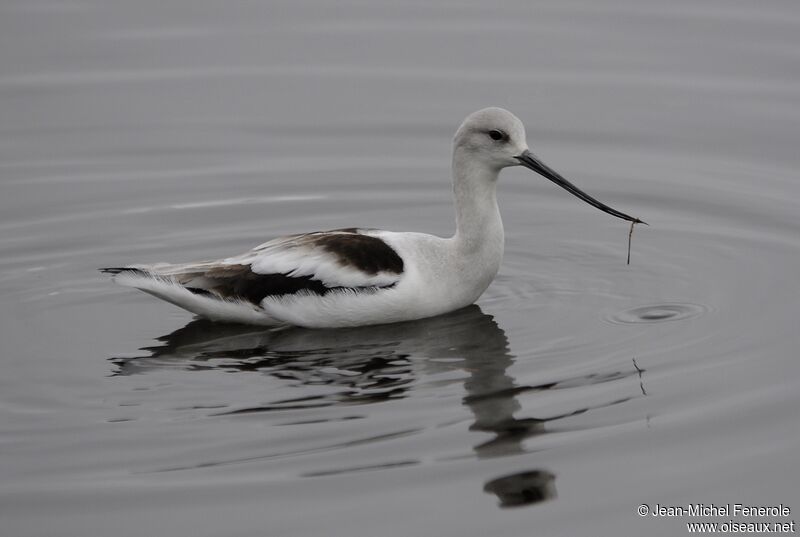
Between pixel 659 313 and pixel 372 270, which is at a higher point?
pixel 372 270

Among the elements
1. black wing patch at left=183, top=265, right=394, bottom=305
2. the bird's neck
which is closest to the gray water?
black wing patch at left=183, top=265, right=394, bottom=305

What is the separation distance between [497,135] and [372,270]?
1340 mm

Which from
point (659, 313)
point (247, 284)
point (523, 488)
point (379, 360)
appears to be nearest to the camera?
point (523, 488)

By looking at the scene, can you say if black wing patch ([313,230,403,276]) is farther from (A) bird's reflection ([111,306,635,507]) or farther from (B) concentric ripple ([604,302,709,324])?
(B) concentric ripple ([604,302,709,324])

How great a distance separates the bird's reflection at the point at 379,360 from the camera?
28.5 feet

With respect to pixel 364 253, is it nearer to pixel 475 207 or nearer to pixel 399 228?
pixel 475 207

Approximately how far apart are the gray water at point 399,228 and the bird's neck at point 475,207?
588mm

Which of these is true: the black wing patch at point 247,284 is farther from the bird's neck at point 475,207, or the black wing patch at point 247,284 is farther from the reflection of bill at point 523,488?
the reflection of bill at point 523,488

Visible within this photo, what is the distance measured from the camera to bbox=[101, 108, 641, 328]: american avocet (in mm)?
10008

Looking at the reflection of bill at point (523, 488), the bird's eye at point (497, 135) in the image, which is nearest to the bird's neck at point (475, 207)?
the bird's eye at point (497, 135)

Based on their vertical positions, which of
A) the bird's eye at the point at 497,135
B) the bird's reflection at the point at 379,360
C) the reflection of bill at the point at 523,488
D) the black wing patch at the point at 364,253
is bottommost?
the reflection of bill at the point at 523,488

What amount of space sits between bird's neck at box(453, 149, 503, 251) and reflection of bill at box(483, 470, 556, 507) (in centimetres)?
273

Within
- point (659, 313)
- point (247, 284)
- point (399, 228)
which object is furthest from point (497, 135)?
point (399, 228)

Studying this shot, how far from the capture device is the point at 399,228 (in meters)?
12.3
